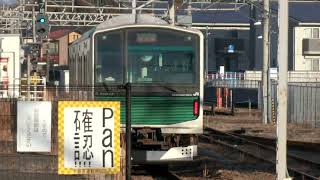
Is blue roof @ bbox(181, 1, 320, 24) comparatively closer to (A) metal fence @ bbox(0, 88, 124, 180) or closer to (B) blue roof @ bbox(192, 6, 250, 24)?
(B) blue roof @ bbox(192, 6, 250, 24)

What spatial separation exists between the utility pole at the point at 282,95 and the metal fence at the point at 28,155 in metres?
2.41

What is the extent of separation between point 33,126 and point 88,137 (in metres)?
0.76

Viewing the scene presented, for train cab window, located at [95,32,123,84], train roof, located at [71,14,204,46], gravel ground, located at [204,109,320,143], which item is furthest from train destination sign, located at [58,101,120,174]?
gravel ground, located at [204,109,320,143]

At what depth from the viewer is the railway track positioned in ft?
51.5

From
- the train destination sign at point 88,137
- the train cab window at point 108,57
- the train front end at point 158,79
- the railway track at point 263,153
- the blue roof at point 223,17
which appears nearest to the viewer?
the train destination sign at point 88,137

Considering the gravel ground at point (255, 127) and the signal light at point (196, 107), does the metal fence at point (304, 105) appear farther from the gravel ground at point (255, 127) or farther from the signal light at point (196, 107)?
the signal light at point (196, 107)

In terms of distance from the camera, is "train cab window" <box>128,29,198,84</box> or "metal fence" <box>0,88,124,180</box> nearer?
"metal fence" <box>0,88,124,180</box>

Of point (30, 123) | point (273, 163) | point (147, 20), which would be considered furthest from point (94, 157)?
point (273, 163)

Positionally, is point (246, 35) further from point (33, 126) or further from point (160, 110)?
point (33, 126)

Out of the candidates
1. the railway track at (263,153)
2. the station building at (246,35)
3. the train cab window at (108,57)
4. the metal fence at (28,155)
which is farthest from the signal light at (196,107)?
the station building at (246,35)

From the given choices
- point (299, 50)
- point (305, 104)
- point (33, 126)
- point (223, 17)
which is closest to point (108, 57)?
point (33, 126)

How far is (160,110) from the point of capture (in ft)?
46.2

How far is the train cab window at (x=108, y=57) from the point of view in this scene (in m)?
14.2

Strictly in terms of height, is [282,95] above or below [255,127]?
above
